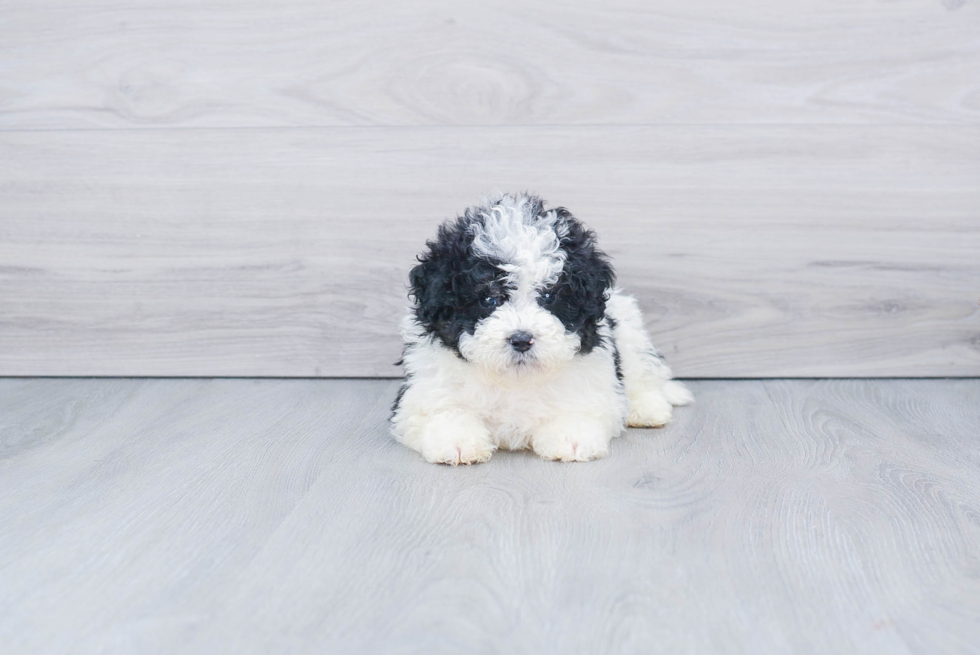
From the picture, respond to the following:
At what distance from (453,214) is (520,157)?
0.80 ft

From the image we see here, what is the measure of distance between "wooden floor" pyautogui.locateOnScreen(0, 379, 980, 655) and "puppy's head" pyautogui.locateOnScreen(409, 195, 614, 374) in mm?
259

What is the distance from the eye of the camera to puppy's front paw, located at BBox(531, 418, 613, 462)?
181 centimetres

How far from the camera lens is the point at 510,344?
67.7 inches

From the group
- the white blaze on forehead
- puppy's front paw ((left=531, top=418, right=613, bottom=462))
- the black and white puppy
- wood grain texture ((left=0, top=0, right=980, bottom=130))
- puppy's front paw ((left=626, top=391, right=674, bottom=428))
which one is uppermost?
wood grain texture ((left=0, top=0, right=980, bottom=130))

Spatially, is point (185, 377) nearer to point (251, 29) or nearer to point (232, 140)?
point (232, 140)

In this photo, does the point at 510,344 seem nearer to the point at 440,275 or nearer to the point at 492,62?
the point at 440,275

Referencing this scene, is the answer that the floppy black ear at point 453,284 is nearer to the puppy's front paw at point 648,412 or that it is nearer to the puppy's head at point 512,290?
the puppy's head at point 512,290

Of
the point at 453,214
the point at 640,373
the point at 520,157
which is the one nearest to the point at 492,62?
the point at 520,157

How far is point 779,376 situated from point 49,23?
2.29m

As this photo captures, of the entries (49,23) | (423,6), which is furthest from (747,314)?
(49,23)

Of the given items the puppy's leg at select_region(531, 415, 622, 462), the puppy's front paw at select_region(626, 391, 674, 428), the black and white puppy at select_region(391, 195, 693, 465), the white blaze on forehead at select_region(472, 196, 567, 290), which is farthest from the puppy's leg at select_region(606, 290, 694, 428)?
the white blaze on forehead at select_region(472, 196, 567, 290)

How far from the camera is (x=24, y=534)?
4.74ft

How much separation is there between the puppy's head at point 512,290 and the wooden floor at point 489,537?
10.2 inches

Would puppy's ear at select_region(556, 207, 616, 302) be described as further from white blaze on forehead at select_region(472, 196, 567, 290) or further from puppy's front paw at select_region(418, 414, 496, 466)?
puppy's front paw at select_region(418, 414, 496, 466)
